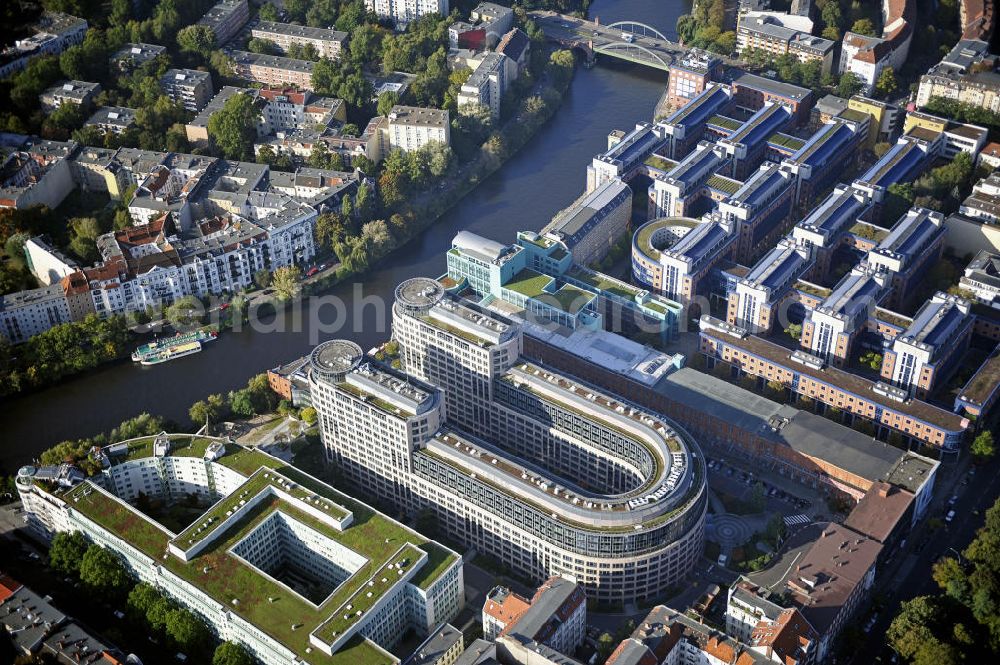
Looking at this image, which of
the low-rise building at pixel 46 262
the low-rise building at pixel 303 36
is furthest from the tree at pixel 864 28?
the low-rise building at pixel 46 262

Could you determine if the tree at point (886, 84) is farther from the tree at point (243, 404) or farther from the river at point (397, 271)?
the tree at point (243, 404)

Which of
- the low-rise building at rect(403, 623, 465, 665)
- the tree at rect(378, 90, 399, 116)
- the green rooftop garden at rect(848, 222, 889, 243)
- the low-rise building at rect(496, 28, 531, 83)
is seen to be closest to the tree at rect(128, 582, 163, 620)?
the low-rise building at rect(403, 623, 465, 665)

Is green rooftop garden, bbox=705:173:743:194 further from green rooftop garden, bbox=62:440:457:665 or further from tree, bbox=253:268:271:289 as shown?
green rooftop garden, bbox=62:440:457:665

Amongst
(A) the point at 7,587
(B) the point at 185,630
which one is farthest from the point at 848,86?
(A) the point at 7,587

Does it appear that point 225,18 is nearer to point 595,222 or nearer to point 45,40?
point 45,40

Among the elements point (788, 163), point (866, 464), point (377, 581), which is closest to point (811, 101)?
point (788, 163)

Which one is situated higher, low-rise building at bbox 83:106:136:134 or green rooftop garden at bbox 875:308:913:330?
low-rise building at bbox 83:106:136:134
